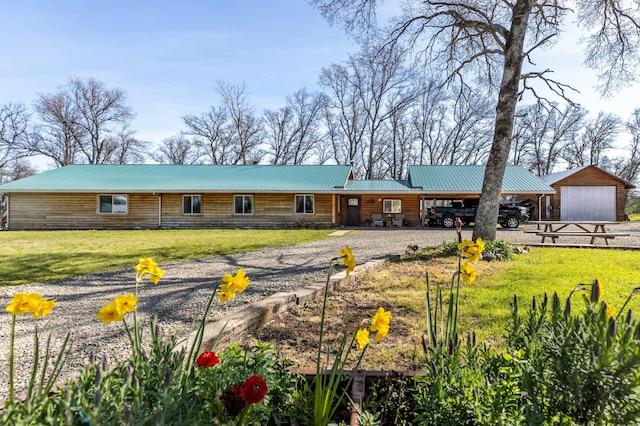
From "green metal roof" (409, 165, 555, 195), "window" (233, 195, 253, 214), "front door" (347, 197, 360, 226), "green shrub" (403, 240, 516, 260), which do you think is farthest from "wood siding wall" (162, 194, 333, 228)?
"green shrub" (403, 240, 516, 260)

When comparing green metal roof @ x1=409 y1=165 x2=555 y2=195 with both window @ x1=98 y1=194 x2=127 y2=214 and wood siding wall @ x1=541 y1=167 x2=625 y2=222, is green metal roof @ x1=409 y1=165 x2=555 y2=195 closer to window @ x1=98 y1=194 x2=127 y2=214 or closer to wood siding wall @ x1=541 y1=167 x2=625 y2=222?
wood siding wall @ x1=541 y1=167 x2=625 y2=222

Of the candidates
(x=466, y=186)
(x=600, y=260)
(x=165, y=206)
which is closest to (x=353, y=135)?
(x=466, y=186)

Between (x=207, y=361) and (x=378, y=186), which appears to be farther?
(x=378, y=186)

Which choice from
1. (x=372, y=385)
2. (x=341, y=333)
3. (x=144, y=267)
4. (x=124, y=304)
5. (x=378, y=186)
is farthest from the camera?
(x=378, y=186)

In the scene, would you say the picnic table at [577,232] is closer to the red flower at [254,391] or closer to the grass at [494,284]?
the grass at [494,284]

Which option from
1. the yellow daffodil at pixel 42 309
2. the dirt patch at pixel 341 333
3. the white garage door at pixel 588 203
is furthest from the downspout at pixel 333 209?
the yellow daffodil at pixel 42 309

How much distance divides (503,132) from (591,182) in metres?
23.3

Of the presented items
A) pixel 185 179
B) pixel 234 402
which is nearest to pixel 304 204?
pixel 185 179

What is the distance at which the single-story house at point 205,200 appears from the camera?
21.7 m

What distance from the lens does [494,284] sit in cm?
548

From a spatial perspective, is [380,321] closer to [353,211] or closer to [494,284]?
[494,284]

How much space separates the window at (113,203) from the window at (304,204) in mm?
11052

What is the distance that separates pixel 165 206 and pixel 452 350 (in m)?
23.4

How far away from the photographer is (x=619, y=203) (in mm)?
26250
